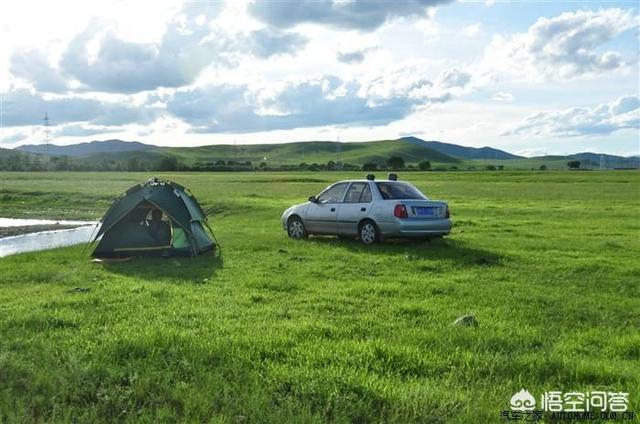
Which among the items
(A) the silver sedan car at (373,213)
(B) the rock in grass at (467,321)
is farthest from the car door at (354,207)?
(B) the rock in grass at (467,321)

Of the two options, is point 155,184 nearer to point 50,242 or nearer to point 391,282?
point 391,282

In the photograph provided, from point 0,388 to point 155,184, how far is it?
10985 mm

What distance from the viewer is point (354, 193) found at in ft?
58.0

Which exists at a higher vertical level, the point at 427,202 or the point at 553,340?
the point at 427,202

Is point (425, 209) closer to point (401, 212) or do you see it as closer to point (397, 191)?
point (401, 212)

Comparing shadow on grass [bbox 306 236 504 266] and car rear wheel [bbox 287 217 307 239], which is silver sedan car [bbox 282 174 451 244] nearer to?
car rear wheel [bbox 287 217 307 239]

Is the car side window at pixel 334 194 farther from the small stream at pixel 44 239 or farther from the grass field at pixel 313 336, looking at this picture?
the small stream at pixel 44 239

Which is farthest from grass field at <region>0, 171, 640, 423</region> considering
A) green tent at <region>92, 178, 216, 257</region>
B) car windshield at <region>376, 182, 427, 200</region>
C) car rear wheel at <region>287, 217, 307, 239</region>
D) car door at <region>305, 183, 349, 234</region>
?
car rear wheel at <region>287, 217, 307, 239</region>

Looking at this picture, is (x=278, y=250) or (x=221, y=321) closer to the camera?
(x=221, y=321)

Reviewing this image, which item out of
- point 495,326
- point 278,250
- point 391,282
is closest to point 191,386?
point 495,326

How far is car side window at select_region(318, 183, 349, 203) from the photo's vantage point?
1806 centimetres

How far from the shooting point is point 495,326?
791 cm

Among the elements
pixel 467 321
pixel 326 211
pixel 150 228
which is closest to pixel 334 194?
pixel 326 211

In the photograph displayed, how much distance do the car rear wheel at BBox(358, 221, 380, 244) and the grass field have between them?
1.68m
